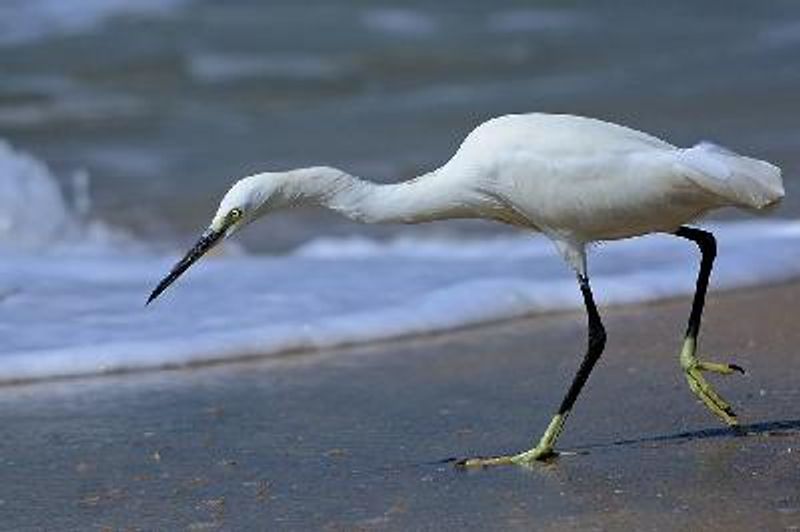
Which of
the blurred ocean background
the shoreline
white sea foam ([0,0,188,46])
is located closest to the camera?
the shoreline

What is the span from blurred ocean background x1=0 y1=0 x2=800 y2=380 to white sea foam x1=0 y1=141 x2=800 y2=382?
0.01m

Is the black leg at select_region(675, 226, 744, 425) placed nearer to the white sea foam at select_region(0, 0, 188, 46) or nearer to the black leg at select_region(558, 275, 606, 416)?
the black leg at select_region(558, 275, 606, 416)

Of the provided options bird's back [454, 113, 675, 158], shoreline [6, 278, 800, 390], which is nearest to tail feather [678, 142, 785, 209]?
bird's back [454, 113, 675, 158]

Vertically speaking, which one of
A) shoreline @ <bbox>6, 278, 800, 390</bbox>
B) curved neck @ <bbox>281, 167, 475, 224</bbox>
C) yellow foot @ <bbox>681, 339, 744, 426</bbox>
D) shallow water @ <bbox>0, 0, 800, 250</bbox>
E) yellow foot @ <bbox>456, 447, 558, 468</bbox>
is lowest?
yellow foot @ <bbox>456, 447, 558, 468</bbox>

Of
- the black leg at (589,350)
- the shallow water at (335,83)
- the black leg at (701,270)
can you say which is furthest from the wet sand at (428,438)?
the shallow water at (335,83)

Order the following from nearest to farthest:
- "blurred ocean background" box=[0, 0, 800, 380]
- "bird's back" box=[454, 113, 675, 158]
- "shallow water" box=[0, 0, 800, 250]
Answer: "bird's back" box=[454, 113, 675, 158] < "blurred ocean background" box=[0, 0, 800, 380] < "shallow water" box=[0, 0, 800, 250]

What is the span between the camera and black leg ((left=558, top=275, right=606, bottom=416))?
17.9 feet

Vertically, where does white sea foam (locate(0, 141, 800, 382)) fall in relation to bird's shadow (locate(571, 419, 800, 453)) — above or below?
above

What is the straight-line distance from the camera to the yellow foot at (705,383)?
5.50 meters

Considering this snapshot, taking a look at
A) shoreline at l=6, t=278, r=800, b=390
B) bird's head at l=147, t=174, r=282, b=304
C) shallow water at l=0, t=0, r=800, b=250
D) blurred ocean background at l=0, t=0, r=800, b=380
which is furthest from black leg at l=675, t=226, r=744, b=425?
shallow water at l=0, t=0, r=800, b=250

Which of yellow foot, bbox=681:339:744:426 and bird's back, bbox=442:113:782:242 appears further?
yellow foot, bbox=681:339:744:426

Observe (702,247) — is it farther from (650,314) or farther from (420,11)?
(420,11)

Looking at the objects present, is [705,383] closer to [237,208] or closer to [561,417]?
[561,417]

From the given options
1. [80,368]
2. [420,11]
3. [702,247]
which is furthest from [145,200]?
[420,11]
